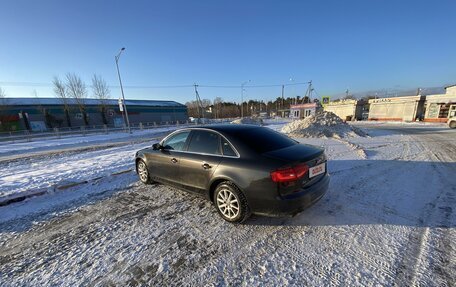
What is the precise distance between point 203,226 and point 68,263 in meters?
1.83

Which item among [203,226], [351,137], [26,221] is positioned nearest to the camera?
[203,226]

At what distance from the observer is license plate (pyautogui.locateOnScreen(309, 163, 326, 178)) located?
3268 millimetres

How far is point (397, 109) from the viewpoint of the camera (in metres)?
34.4

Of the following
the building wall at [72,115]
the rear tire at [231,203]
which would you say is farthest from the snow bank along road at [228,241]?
the building wall at [72,115]

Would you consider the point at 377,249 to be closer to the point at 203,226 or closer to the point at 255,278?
the point at 255,278

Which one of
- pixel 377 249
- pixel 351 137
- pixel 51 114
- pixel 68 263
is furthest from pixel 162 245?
pixel 51 114

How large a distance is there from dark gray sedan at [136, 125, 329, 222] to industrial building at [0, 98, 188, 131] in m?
42.2

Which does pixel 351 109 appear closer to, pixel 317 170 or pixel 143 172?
pixel 317 170

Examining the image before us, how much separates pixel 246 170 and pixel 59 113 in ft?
169

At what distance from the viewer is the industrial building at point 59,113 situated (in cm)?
3747

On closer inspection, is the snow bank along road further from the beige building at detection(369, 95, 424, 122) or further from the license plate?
the beige building at detection(369, 95, 424, 122)

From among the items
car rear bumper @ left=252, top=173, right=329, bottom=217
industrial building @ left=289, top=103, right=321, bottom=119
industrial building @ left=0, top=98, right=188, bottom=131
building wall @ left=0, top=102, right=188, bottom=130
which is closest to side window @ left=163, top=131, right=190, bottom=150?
car rear bumper @ left=252, top=173, right=329, bottom=217

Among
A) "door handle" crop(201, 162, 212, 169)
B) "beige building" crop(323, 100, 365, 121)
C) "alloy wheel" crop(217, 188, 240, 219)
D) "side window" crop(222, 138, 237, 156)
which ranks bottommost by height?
"beige building" crop(323, 100, 365, 121)

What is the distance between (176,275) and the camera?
2445 mm
